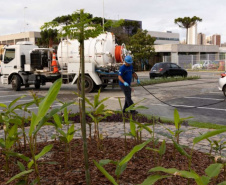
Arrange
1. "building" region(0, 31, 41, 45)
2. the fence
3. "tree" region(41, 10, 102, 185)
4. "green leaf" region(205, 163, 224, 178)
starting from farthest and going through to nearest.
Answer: "building" region(0, 31, 41, 45) → the fence → "tree" region(41, 10, 102, 185) → "green leaf" region(205, 163, 224, 178)

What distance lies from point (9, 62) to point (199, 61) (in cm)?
3952

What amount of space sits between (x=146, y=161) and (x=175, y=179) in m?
0.67

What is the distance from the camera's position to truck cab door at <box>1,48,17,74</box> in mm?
19000

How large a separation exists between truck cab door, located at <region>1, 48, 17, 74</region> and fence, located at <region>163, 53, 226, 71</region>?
36.4m

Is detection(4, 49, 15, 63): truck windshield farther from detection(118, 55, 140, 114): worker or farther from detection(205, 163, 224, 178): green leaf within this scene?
detection(205, 163, 224, 178): green leaf

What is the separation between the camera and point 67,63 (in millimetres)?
17797

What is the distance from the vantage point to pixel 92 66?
16812 millimetres

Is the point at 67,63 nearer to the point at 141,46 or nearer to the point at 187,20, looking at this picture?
the point at 141,46

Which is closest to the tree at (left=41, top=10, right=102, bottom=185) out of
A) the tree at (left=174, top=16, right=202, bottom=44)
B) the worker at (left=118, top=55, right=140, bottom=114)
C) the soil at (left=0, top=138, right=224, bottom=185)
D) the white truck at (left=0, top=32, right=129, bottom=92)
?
the soil at (left=0, top=138, right=224, bottom=185)

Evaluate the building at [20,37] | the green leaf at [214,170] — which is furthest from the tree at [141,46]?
the green leaf at [214,170]

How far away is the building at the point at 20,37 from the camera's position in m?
86.4

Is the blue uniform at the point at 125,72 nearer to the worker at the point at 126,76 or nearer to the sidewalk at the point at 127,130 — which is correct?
the worker at the point at 126,76

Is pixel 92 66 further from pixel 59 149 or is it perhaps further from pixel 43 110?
pixel 43 110

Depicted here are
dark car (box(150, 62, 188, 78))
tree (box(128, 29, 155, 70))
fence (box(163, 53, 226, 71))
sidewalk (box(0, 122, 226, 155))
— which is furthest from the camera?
fence (box(163, 53, 226, 71))
